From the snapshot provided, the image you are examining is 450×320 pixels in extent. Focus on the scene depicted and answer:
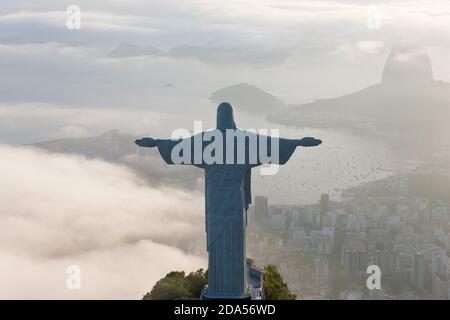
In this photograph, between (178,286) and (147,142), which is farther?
(178,286)

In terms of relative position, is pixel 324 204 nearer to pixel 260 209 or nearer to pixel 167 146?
pixel 260 209

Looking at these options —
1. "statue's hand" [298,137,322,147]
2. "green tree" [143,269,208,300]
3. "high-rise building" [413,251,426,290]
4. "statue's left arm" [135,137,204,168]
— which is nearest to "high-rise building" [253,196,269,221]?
"high-rise building" [413,251,426,290]

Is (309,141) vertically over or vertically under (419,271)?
over

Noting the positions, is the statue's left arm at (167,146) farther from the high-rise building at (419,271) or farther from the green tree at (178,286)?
the high-rise building at (419,271)

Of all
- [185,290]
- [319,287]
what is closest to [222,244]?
[185,290]

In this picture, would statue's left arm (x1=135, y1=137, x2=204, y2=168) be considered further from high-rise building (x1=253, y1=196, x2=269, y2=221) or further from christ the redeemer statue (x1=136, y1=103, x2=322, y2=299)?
high-rise building (x1=253, y1=196, x2=269, y2=221)

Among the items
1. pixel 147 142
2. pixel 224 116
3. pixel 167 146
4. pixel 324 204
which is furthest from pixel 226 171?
pixel 324 204

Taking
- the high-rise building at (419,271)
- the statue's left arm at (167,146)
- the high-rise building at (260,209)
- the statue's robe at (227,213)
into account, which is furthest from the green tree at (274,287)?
the high-rise building at (419,271)
